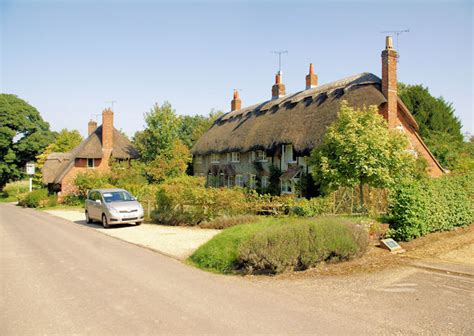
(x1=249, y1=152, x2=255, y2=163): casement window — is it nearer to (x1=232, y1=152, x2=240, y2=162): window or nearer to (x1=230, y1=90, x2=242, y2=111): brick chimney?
(x1=232, y1=152, x2=240, y2=162): window

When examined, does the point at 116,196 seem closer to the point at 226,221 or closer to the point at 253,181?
the point at 226,221

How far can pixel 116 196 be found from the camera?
20203 mm

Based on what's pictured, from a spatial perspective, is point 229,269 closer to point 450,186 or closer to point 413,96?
point 450,186

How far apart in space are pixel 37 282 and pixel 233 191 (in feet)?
36.1

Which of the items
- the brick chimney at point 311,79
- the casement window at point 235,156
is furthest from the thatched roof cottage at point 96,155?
the brick chimney at point 311,79

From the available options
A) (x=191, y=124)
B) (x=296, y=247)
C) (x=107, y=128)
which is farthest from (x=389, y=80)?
(x=191, y=124)

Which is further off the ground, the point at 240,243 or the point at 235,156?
the point at 235,156

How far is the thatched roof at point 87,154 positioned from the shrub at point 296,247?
35.9m

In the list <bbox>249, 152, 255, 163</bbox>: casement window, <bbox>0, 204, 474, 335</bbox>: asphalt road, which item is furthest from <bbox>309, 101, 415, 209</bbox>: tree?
<bbox>249, 152, 255, 163</bbox>: casement window

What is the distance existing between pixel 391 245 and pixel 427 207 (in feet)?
7.33

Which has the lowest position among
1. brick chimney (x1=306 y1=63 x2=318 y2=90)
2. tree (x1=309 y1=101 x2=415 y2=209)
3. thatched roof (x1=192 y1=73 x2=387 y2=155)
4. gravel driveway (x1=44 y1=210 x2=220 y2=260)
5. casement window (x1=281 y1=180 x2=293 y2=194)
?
gravel driveway (x1=44 y1=210 x2=220 y2=260)

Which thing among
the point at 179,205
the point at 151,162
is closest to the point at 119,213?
the point at 179,205

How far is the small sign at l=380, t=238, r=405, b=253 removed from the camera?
34.5 feet

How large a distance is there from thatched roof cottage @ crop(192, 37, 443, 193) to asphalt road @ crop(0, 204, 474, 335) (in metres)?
12.5
